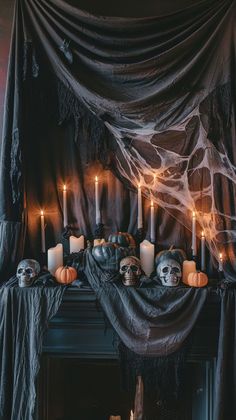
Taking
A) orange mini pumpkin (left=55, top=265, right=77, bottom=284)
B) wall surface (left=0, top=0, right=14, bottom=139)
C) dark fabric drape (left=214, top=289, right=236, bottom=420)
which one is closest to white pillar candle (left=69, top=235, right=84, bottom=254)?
orange mini pumpkin (left=55, top=265, right=77, bottom=284)

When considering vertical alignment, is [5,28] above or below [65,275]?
above

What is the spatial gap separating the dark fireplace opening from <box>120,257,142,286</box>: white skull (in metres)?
0.43

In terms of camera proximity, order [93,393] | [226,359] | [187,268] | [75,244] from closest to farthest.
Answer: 1. [226,359]
2. [187,268]
3. [75,244]
4. [93,393]

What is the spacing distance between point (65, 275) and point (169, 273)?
16.6 inches

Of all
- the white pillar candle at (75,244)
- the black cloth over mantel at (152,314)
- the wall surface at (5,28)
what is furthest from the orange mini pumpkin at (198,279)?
the wall surface at (5,28)

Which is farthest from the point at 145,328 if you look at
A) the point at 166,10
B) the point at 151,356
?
the point at 166,10

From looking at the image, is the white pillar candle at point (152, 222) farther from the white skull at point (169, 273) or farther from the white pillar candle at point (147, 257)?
the white skull at point (169, 273)

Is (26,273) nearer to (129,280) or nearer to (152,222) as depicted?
(129,280)

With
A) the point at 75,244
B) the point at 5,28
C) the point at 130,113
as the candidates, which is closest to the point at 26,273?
the point at 75,244

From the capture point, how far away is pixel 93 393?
2107 millimetres

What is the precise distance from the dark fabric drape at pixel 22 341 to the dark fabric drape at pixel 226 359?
0.65 metres

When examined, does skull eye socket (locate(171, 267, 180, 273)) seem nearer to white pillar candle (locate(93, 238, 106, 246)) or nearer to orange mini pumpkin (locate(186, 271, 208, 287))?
orange mini pumpkin (locate(186, 271, 208, 287))

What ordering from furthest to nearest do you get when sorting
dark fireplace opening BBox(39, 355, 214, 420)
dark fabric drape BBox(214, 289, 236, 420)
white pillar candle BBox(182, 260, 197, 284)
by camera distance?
dark fireplace opening BBox(39, 355, 214, 420) → white pillar candle BBox(182, 260, 197, 284) → dark fabric drape BBox(214, 289, 236, 420)

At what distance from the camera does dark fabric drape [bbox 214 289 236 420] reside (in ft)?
5.73
